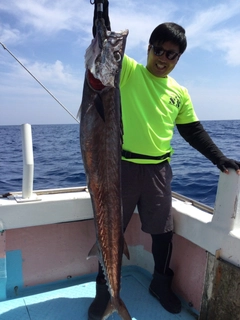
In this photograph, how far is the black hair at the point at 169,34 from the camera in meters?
2.61

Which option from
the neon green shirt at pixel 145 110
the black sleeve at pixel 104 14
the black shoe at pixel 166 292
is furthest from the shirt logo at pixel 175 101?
the black shoe at pixel 166 292

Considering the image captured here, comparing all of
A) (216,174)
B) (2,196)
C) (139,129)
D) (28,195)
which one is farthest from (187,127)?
(216,174)

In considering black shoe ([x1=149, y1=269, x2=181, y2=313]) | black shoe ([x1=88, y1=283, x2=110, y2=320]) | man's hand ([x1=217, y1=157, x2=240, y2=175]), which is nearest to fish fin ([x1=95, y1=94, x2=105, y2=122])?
man's hand ([x1=217, y1=157, x2=240, y2=175])

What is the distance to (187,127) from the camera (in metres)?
3.12

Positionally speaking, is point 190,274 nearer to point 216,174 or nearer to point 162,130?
point 162,130

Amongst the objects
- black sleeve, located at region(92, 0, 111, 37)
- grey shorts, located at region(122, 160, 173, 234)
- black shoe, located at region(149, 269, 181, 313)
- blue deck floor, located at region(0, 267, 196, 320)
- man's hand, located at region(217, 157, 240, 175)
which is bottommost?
blue deck floor, located at region(0, 267, 196, 320)

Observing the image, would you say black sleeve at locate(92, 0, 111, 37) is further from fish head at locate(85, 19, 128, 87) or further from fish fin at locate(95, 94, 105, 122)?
fish fin at locate(95, 94, 105, 122)

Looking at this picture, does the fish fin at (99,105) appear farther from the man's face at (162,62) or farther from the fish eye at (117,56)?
the man's face at (162,62)

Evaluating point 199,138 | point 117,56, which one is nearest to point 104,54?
point 117,56

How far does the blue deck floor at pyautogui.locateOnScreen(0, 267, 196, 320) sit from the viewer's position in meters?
2.90

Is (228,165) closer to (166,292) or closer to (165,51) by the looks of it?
(165,51)

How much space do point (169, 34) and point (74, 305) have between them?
2516 millimetres

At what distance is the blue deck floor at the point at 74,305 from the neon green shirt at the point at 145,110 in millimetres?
1389

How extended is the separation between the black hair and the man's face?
33mm
